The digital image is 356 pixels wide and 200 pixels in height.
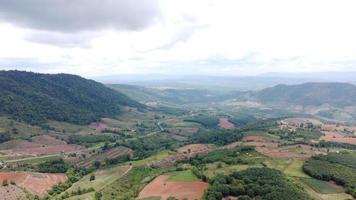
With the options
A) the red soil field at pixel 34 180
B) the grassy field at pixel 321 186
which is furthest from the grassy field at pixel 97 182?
the grassy field at pixel 321 186

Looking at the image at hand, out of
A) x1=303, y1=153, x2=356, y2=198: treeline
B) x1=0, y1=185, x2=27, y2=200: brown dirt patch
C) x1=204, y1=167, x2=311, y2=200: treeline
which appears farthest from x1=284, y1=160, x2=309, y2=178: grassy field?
x1=0, y1=185, x2=27, y2=200: brown dirt patch

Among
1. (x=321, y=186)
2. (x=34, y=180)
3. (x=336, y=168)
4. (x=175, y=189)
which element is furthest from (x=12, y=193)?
(x=336, y=168)

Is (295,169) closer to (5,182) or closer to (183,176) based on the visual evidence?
(183,176)

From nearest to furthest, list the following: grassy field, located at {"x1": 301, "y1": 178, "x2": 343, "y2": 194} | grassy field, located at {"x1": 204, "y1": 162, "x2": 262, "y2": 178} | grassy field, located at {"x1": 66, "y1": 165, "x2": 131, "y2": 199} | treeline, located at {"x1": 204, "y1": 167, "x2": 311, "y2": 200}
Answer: treeline, located at {"x1": 204, "y1": 167, "x2": 311, "y2": 200}
grassy field, located at {"x1": 301, "y1": 178, "x2": 343, "y2": 194}
grassy field, located at {"x1": 204, "y1": 162, "x2": 262, "y2": 178}
grassy field, located at {"x1": 66, "y1": 165, "x2": 131, "y2": 199}

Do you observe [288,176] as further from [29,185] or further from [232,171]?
[29,185]

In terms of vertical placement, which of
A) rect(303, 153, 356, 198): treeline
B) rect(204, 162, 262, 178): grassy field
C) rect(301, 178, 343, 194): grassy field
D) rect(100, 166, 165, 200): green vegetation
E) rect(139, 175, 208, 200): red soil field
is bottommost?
rect(100, 166, 165, 200): green vegetation

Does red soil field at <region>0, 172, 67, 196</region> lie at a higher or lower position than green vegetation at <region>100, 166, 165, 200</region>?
lower

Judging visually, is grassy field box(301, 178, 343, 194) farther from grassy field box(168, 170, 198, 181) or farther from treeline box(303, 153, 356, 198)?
grassy field box(168, 170, 198, 181)
